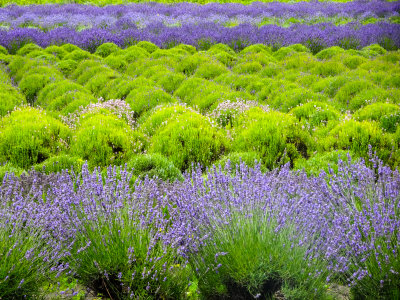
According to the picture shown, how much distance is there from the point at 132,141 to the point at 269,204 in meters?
3.42

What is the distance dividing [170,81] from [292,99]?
3.12 metres

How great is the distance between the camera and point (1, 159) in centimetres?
542

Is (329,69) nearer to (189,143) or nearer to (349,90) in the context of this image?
(349,90)

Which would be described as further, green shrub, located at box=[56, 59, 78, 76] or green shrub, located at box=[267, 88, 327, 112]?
green shrub, located at box=[56, 59, 78, 76]

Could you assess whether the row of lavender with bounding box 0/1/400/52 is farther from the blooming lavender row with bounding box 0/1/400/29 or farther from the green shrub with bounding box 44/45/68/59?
the green shrub with bounding box 44/45/68/59

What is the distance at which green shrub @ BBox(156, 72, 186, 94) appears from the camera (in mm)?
8883

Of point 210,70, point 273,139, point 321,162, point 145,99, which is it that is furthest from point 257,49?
point 321,162

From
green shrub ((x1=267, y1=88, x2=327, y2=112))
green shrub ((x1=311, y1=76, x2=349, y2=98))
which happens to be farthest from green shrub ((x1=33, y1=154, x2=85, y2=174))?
green shrub ((x1=311, y1=76, x2=349, y2=98))

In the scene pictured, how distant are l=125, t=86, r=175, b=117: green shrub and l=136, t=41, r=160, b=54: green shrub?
178 inches

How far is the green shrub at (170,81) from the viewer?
8883 mm

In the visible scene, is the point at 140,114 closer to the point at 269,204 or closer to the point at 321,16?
the point at 269,204

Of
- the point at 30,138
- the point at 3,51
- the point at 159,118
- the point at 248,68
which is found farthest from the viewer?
the point at 3,51

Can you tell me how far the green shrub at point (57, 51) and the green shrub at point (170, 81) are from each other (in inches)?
186

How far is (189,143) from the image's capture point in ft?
18.2
